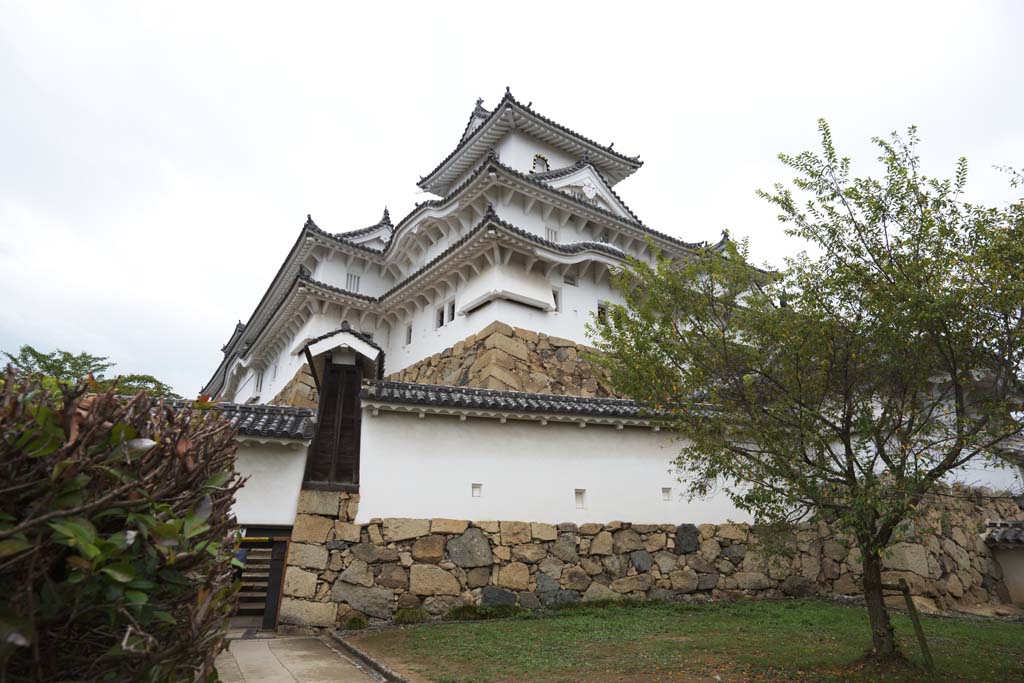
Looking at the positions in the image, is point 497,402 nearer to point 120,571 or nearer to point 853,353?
point 853,353

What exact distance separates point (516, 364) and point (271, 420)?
7.51 metres

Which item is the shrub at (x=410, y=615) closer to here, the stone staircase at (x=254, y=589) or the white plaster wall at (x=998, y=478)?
the stone staircase at (x=254, y=589)

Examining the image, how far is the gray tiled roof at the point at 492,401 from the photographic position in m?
9.41

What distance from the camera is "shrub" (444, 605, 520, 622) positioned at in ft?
28.7

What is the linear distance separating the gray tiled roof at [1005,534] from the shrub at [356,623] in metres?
13.6

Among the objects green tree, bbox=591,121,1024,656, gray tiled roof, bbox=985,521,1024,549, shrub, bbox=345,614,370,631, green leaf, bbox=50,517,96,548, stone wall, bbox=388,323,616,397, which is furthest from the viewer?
stone wall, bbox=388,323,616,397

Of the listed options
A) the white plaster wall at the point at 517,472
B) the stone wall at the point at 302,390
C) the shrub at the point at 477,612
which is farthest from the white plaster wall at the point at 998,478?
the stone wall at the point at 302,390

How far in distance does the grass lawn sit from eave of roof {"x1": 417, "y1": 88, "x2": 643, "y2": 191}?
18.7 m

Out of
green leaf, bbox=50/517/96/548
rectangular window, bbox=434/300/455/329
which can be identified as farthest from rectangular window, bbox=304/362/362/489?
rectangular window, bbox=434/300/455/329

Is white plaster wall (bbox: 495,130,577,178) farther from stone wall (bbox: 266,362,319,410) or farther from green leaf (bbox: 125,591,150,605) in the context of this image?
green leaf (bbox: 125,591,150,605)

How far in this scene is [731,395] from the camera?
22.7 feet

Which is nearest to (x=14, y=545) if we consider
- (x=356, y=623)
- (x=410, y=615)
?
(x=356, y=623)

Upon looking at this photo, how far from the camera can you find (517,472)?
9914 mm

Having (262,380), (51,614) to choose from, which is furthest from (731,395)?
(262,380)
